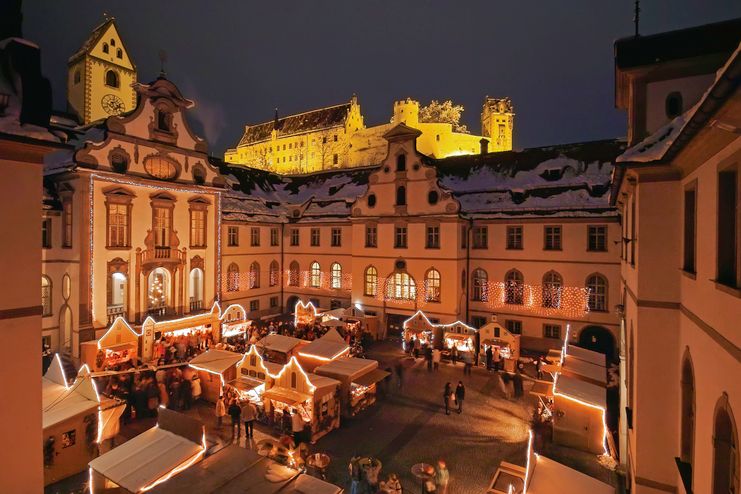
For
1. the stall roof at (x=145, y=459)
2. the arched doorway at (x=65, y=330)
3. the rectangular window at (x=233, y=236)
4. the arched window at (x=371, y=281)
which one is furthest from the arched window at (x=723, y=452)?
A: the rectangular window at (x=233, y=236)

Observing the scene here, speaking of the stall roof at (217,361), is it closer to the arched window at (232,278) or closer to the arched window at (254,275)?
the arched window at (232,278)

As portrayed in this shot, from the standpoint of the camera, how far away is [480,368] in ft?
80.2

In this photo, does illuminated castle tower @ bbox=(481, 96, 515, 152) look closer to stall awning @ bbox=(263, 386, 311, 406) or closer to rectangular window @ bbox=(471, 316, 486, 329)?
rectangular window @ bbox=(471, 316, 486, 329)

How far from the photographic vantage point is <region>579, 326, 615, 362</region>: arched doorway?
26.0 metres

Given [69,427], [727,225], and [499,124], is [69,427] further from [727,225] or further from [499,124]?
[499,124]

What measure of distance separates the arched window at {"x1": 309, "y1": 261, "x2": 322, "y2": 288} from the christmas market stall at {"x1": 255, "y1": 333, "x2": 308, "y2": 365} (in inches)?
601

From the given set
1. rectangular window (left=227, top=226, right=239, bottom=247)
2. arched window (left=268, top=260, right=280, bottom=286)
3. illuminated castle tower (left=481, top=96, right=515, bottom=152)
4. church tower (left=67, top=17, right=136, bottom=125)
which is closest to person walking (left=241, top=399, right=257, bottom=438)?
rectangular window (left=227, top=226, right=239, bottom=247)

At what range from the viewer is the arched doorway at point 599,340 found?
85.4ft

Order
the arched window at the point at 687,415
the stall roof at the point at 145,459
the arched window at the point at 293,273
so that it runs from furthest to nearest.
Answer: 1. the arched window at the point at 293,273
2. the stall roof at the point at 145,459
3. the arched window at the point at 687,415

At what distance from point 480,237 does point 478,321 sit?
6.07m

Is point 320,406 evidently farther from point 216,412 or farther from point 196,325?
point 196,325

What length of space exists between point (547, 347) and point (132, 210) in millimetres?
27739

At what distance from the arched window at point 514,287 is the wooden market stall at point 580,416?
42.1ft

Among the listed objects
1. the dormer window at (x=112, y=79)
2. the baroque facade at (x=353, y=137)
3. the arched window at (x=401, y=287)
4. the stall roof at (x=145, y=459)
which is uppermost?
the baroque facade at (x=353, y=137)
